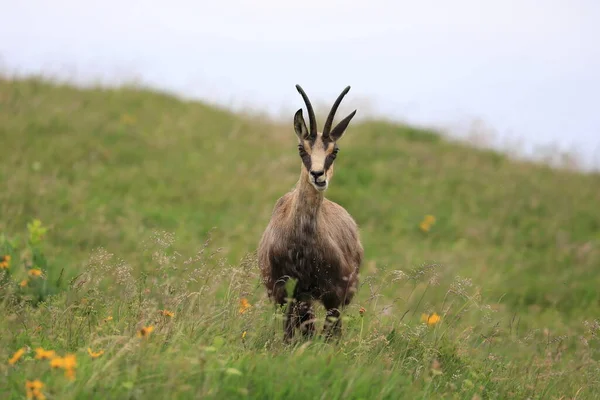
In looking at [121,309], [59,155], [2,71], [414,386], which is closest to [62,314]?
[121,309]

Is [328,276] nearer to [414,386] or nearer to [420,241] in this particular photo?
[414,386]

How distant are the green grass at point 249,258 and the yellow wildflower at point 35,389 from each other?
0.06 m

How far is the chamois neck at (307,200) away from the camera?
18.4 feet

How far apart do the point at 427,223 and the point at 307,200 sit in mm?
7032

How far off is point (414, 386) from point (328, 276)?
137 centimetres

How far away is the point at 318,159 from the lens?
539 cm

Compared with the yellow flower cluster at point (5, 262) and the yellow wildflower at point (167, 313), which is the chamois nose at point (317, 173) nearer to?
the yellow wildflower at point (167, 313)

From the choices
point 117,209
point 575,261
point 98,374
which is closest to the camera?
point 98,374

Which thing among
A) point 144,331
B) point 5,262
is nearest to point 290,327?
point 144,331

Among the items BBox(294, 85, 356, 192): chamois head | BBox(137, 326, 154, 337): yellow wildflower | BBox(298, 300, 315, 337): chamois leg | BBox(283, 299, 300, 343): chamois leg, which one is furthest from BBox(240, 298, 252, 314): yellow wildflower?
BBox(137, 326, 154, 337): yellow wildflower

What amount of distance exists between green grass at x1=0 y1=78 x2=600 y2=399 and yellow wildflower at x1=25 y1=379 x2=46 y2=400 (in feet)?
0.20

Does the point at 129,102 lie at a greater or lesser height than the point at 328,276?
greater

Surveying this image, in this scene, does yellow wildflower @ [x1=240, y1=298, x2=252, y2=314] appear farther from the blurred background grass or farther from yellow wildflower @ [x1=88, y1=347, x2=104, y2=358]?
the blurred background grass

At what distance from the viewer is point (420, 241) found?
11992 mm
